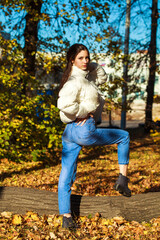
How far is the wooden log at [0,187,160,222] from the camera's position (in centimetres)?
350

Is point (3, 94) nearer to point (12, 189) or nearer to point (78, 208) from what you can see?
point (12, 189)

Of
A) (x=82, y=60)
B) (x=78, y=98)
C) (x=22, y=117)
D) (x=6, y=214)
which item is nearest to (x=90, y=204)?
(x=6, y=214)

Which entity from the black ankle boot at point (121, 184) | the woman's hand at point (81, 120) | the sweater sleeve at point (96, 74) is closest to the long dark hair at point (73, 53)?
the sweater sleeve at point (96, 74)

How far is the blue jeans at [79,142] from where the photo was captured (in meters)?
2.98

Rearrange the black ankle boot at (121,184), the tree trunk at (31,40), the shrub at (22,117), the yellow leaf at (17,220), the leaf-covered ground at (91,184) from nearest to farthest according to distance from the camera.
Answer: the black ankle boot at (121,184), the leaf-covered ground at (91,184), the yellow leaf at (17,220), the shrub at (22,117), the tree trunk at (31,40)

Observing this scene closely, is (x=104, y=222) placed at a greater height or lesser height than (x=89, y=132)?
lesser

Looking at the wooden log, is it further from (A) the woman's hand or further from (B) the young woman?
(A) the woman's hand

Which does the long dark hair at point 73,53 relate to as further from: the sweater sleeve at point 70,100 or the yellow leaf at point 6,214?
the yellow leaf at point 6,214

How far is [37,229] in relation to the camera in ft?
11.0

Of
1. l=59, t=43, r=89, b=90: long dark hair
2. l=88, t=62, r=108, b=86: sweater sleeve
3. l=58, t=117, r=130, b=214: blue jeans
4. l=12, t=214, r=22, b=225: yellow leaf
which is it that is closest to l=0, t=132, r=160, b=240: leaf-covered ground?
l=12, t=214, r=22, b=225: yellow leaf

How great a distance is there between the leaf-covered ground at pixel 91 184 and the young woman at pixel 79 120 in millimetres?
335

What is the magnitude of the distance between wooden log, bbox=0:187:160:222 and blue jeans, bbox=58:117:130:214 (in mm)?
463

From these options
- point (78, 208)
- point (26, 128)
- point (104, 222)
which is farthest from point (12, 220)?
point (26, 128)

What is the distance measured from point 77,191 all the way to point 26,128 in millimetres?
2740
